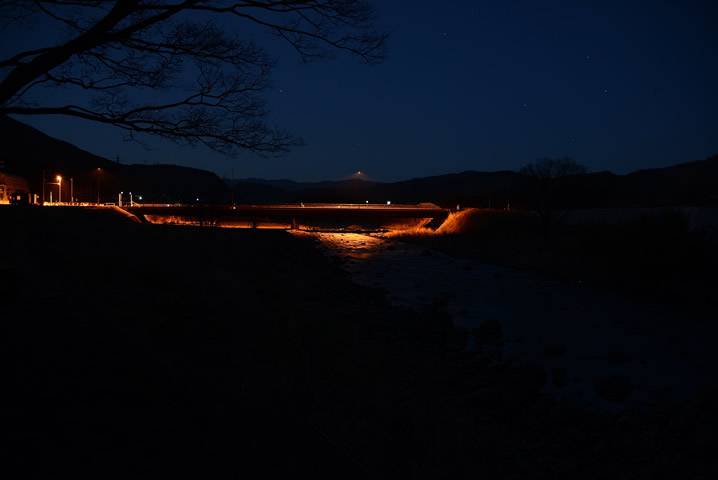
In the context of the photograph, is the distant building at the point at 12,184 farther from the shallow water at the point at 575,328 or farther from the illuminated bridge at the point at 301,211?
the shallow water at the point at 575,328

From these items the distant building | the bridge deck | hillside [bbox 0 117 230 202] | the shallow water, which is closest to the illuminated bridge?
the bridge deck

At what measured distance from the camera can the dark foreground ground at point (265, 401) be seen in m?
3.77

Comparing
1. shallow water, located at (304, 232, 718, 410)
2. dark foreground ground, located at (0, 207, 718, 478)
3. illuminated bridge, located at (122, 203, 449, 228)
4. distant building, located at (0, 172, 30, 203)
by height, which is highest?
distant building, located at (0, 172, 30, 203)

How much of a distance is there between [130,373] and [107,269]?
9258 mm

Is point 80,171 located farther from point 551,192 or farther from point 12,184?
point 551,192

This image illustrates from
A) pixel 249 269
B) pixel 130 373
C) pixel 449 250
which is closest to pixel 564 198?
pixel 449 250

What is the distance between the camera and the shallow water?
9859mm

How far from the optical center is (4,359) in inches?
182

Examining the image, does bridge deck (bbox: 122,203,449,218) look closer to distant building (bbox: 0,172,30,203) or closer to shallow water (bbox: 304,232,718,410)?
distant building (bbox: 0,172,30,203)

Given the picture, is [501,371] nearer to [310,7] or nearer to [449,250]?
[310,7]

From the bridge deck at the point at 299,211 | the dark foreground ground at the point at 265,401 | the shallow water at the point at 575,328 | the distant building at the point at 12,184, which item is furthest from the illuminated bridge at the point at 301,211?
the dark foreground ground at the point at 265,401

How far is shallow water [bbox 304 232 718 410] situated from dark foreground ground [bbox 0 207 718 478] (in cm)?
105

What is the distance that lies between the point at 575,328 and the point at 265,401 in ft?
38.7

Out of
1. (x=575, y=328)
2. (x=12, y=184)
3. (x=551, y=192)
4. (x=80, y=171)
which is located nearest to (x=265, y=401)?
(x=575, y=328)
